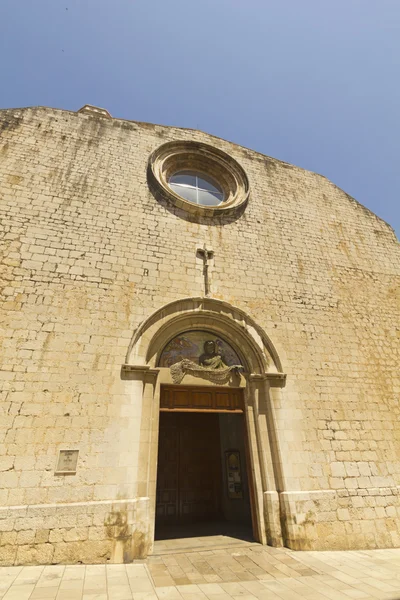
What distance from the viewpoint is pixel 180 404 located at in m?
5.71

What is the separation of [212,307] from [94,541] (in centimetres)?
403

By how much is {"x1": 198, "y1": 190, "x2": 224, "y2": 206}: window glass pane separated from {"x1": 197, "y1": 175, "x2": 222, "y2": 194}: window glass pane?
0.16m

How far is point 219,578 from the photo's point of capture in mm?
3752

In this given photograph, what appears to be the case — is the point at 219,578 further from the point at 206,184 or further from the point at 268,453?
the point at 206,184

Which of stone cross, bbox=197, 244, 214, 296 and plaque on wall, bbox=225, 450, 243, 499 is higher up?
stone cross, bbox=197, 244, 214, 296


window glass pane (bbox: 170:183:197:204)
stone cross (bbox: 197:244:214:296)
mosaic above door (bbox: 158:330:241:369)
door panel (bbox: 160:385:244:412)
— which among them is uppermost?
window glass pane (bbox: 170:183:197:204)

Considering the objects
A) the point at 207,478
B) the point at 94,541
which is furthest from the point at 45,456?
the point at 207,478

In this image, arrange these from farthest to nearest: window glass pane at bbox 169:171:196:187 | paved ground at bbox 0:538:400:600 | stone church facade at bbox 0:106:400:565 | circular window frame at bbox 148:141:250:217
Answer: window glass pane at bbox 169:171:196:187
circular window frame at bbox 148:141:250:217
stone church facade at bbox 0:106:400:565
paved ground at bbox 0:538:400:600

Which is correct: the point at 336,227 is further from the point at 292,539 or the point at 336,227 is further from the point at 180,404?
the point at 292,539

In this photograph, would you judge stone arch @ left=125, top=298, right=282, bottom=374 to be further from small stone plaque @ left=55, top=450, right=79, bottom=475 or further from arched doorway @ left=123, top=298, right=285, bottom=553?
small stone plaque @ left=55, top=450, right=79, bottom=475

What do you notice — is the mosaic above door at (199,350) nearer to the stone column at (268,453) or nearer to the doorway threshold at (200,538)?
the stone column at (268,453)

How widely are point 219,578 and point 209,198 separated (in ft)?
24.4

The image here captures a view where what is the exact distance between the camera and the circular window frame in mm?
7586

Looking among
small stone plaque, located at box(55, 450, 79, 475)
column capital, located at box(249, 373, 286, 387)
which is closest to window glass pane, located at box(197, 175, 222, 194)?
column capital, located at box(249, 373, 286, 387)
